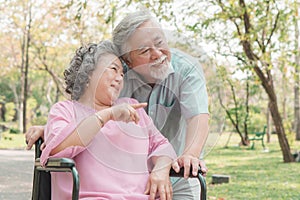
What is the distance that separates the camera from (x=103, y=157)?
2232 millimetres

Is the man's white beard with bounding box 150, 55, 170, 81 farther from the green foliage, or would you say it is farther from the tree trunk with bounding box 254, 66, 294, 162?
the green foliage

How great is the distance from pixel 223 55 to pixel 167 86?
0.72 metres

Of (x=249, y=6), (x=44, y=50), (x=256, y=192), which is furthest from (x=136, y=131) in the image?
(x=44, y=50)

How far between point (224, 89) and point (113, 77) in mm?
465

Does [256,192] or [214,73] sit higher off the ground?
[214,73]

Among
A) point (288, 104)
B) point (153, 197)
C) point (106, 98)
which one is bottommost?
point (288, 104)

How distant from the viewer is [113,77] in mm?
2242

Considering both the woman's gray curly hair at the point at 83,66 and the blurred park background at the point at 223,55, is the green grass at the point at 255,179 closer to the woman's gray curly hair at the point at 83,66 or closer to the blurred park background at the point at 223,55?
the blurred park background at the point at 223,55

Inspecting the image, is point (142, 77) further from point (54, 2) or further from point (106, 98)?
point (54, 2)

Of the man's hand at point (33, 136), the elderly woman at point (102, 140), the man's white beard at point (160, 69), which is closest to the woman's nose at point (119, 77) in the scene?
the elderly woman at point (102, 140)

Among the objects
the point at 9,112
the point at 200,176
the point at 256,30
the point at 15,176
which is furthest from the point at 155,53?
the point at 9,112

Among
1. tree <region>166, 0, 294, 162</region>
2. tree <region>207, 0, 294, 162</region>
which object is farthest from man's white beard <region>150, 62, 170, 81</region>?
tree <region>207, 0, 294, 162</region>

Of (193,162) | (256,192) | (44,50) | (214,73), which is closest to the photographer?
(193,162)

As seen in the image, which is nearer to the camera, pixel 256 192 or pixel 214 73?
pixel 214 73
